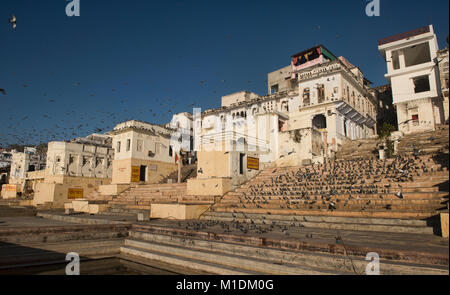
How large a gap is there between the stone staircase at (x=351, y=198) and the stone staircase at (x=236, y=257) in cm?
336

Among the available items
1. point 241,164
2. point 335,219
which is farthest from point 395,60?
point 335,219

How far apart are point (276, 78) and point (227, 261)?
132 ft

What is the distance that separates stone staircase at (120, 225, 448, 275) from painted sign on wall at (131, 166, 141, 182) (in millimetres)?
17392

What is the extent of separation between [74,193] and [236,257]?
2437cm

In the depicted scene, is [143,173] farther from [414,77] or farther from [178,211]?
[414,77]

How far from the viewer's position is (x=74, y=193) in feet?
84.0

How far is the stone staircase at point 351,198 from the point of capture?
8164mm

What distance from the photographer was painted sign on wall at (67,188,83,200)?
82.1ft

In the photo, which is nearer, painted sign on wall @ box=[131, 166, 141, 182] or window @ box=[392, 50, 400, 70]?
painted sign on wall @ box=[131, 166, 141, 182]

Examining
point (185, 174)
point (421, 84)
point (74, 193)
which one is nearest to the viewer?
point (74, 193)

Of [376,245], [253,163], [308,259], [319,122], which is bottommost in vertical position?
[308,259]

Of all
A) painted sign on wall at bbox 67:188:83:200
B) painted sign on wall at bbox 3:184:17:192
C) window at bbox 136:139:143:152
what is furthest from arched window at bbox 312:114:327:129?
painted sign on wall at bbox 3:184:17:192

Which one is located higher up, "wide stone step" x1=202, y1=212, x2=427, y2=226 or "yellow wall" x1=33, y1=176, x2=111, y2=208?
"yellow wall" x1=33, y1=176, x2=111, y2=208

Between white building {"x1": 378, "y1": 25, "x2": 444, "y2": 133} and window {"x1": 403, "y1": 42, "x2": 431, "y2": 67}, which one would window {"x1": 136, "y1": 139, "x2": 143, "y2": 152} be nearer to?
white building {"x1": 378, "y1": 25, "x2": 444, "y2": 133}
